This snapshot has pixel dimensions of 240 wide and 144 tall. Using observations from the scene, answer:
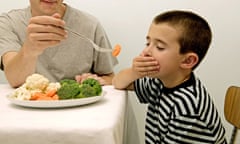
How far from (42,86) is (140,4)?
776 mm

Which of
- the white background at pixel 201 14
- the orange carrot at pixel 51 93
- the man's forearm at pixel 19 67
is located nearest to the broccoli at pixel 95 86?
the orange carrot at pixel 51 93

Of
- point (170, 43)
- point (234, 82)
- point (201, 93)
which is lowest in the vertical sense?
point (234, 82)

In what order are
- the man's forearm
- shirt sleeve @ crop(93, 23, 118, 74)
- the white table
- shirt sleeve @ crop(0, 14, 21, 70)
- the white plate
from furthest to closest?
shirt sleeve @ crop(93, 23, 118, 74)
shirt sleeve @ crop(0, 14, 21, 70)
the man's forearm
the white plate
the white table

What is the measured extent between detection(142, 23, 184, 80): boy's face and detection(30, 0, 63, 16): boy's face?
51 cm

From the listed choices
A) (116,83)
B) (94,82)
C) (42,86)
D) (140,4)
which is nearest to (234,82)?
(140,4)

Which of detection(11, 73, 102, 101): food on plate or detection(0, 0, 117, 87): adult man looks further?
detection(0, 0, 117, 87): adult man

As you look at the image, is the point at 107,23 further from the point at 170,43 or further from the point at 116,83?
the point at 170,43

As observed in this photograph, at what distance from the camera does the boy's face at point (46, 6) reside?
1285 millimetres

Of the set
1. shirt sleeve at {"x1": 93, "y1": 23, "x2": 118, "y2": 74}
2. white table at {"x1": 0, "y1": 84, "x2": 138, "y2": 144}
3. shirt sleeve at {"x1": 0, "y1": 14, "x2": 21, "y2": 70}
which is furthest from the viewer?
shirt sleeve at {"x1": 93, "y1": 23, "x2": 118, "y2": 74}

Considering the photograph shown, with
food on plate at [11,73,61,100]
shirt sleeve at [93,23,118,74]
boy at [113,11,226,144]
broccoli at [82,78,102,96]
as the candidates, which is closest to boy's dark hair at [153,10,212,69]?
boy at [113,11,226,144]

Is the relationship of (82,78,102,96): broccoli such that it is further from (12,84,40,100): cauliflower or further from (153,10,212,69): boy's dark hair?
(153,10,212,69): boy's dark hair

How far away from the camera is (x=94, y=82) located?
948 mm

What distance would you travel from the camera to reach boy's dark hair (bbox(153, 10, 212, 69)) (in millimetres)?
938

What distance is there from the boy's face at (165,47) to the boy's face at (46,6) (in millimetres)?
507
